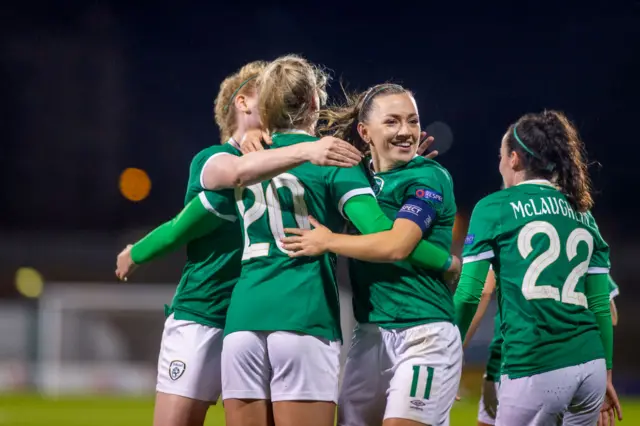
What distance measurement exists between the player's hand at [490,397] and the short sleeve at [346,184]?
1735 millimetres

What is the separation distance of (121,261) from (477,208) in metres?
1.73

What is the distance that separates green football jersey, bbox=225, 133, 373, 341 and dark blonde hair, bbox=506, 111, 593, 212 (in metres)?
0.88

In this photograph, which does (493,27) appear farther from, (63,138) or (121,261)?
(121,261)

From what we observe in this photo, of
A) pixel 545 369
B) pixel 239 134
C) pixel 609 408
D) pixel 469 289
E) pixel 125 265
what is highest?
pixel 239 134

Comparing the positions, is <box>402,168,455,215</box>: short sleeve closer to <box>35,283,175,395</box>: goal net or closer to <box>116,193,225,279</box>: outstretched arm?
<box>116,193,225,279</box>: outstretched arm

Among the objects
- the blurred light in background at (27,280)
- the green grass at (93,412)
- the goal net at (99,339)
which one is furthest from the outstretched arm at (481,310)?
the blurred light in background at (27,280)

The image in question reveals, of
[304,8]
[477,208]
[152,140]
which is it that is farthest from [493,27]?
[477,208]

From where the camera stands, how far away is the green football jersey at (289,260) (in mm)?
3434

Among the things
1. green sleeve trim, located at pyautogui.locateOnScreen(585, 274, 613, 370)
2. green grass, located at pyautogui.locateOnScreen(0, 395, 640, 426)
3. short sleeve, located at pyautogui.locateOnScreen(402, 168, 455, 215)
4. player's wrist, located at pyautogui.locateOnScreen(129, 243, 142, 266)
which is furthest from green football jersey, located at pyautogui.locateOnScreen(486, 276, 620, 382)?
green grass, located at pyautogui.locateOnScreen(0, 395, 640, 426)

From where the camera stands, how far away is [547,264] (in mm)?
3787

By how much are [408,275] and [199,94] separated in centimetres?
3710

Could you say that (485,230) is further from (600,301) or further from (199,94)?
(199,94)

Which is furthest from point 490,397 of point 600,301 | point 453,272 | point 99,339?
point 99,339

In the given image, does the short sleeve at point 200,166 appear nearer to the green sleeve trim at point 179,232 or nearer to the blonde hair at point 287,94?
the green sleeve trim at point 179,232
